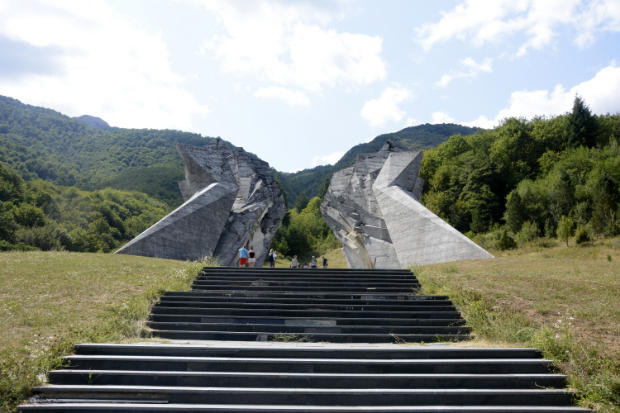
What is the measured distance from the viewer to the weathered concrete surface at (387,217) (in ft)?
45.0

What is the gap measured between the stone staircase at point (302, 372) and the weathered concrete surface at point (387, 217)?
735 centimetres

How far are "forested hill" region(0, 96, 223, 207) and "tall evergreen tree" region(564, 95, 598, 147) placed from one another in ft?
185

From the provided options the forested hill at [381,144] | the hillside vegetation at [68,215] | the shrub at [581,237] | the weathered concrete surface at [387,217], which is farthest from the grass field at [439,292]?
the forested hill at [381,144]

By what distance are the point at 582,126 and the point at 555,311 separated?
31928mm

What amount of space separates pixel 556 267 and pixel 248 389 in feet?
29.6

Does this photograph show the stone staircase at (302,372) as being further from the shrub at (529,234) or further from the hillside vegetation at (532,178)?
the shrub at (529,234)

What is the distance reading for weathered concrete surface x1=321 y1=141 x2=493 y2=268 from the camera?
13.7 metres

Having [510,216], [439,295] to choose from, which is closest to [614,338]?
[439,295]

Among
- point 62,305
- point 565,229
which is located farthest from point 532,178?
point 62,305

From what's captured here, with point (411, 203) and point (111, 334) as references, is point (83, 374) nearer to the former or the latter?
point (111, 334)

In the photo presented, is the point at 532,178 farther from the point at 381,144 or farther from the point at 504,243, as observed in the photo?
the point at 381,144

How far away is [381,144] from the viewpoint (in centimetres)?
8569

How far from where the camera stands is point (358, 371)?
15.5 feet

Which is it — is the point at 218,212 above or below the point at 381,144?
below
